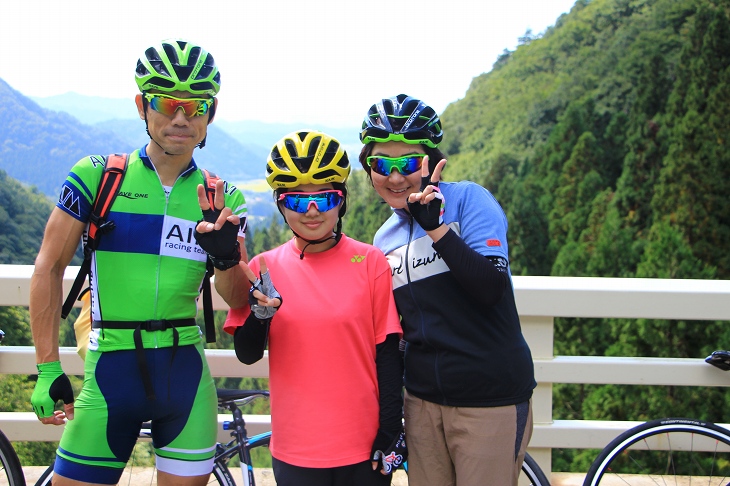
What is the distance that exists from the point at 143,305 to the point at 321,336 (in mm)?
644

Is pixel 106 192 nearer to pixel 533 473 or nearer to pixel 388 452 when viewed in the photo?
pixel 388 452

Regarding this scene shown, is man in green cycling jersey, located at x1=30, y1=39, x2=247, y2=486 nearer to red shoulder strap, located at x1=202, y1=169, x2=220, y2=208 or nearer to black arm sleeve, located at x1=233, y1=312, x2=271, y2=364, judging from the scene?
red shoulder strap, located at x1=202, y1=169, x2=220, y2=208

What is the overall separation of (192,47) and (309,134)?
0.54 metres

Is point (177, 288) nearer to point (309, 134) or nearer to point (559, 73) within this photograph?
point (309, 134)

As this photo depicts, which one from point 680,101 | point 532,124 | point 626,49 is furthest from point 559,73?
point 680,101

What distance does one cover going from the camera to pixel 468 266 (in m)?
2.50

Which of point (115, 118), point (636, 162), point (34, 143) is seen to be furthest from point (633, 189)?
point (115, 118)

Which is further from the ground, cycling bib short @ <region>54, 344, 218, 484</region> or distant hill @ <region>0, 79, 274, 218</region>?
distant hill @ <region>0, 79, 274, 218</region>

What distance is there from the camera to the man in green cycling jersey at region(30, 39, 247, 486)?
2.60 meters

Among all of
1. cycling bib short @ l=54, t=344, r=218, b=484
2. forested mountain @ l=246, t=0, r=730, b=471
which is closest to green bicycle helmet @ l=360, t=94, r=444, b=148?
cycling bib short @ l=54, t=344, r=218, b=484

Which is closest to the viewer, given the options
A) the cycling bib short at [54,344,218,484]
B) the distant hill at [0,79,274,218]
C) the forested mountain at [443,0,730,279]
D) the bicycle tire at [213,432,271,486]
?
the cycling bib short at [54,344,218,484]

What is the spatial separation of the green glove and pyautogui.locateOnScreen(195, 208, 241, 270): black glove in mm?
692

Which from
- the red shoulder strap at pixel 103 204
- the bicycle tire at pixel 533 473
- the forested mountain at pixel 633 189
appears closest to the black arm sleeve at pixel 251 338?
the red shoulder strap at pixel 103 204

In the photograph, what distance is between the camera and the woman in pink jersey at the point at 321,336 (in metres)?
2.57
